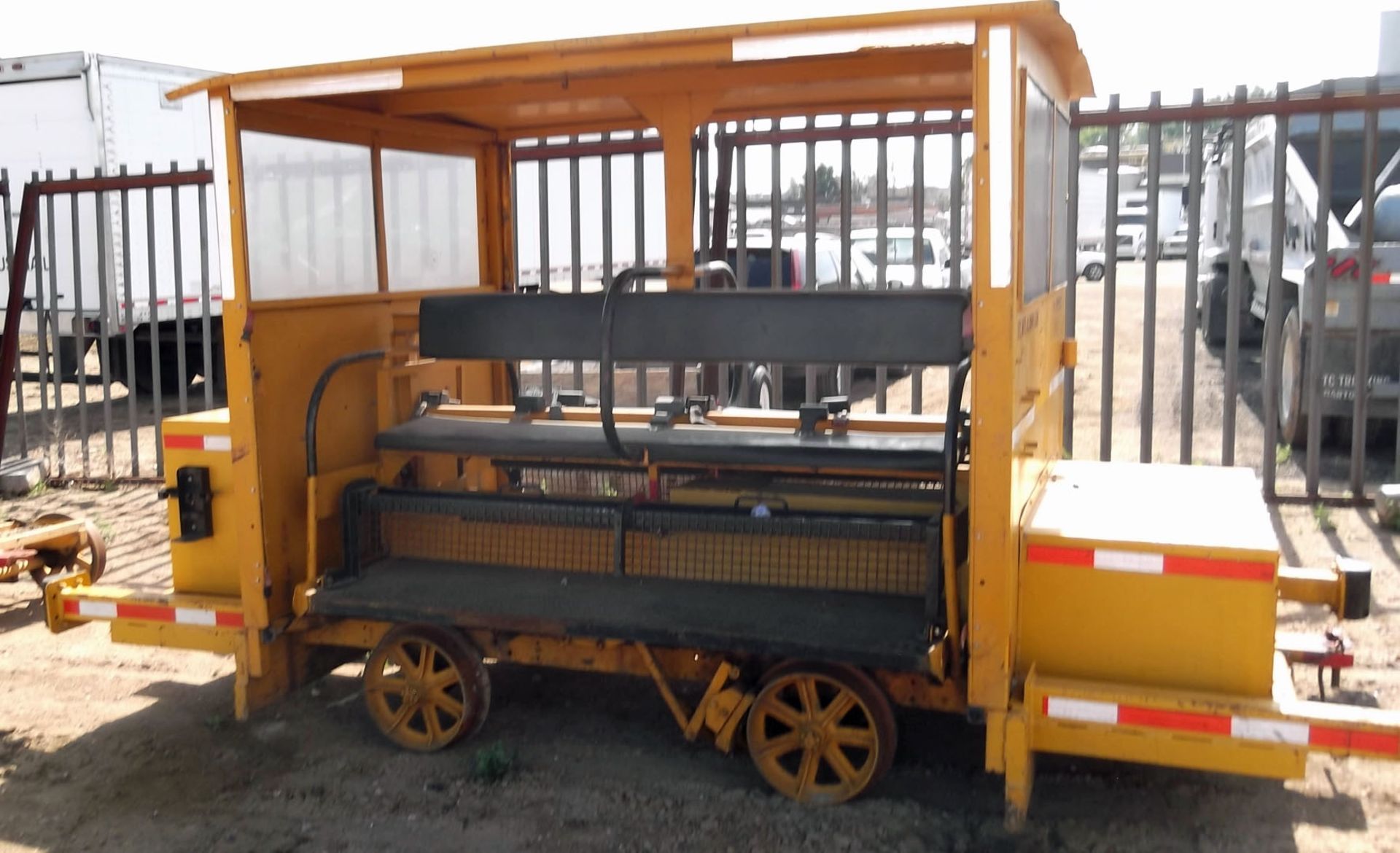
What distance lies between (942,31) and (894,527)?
1.45 m

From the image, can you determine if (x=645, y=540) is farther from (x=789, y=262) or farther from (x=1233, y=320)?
(x=789, y=262)

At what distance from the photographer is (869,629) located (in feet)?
12.2

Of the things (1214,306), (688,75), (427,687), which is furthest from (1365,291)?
(1214,306)

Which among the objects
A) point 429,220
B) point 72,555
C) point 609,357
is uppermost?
point 429,220

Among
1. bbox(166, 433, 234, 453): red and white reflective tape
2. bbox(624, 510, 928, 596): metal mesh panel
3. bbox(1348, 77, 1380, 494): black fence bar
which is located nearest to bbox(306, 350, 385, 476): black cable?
bbox(166, 433, 234, 453): red and white reflective tape

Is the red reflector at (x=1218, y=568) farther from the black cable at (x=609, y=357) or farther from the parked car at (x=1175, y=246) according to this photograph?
the parked car at (x=1175, y=246)

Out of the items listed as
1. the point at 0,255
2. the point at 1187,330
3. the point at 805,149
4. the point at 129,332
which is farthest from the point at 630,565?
the point at 0,255

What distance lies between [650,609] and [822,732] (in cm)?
64

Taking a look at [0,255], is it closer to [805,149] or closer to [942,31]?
[805,149]

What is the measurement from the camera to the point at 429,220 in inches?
214

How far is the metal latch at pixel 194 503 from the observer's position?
467cm

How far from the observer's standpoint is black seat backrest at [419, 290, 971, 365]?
373 centimetres

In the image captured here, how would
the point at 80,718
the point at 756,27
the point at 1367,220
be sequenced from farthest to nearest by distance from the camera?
the point at 1367,220, the point at 80,718, the point at 756,27

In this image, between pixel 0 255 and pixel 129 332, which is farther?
pixel 0 255
